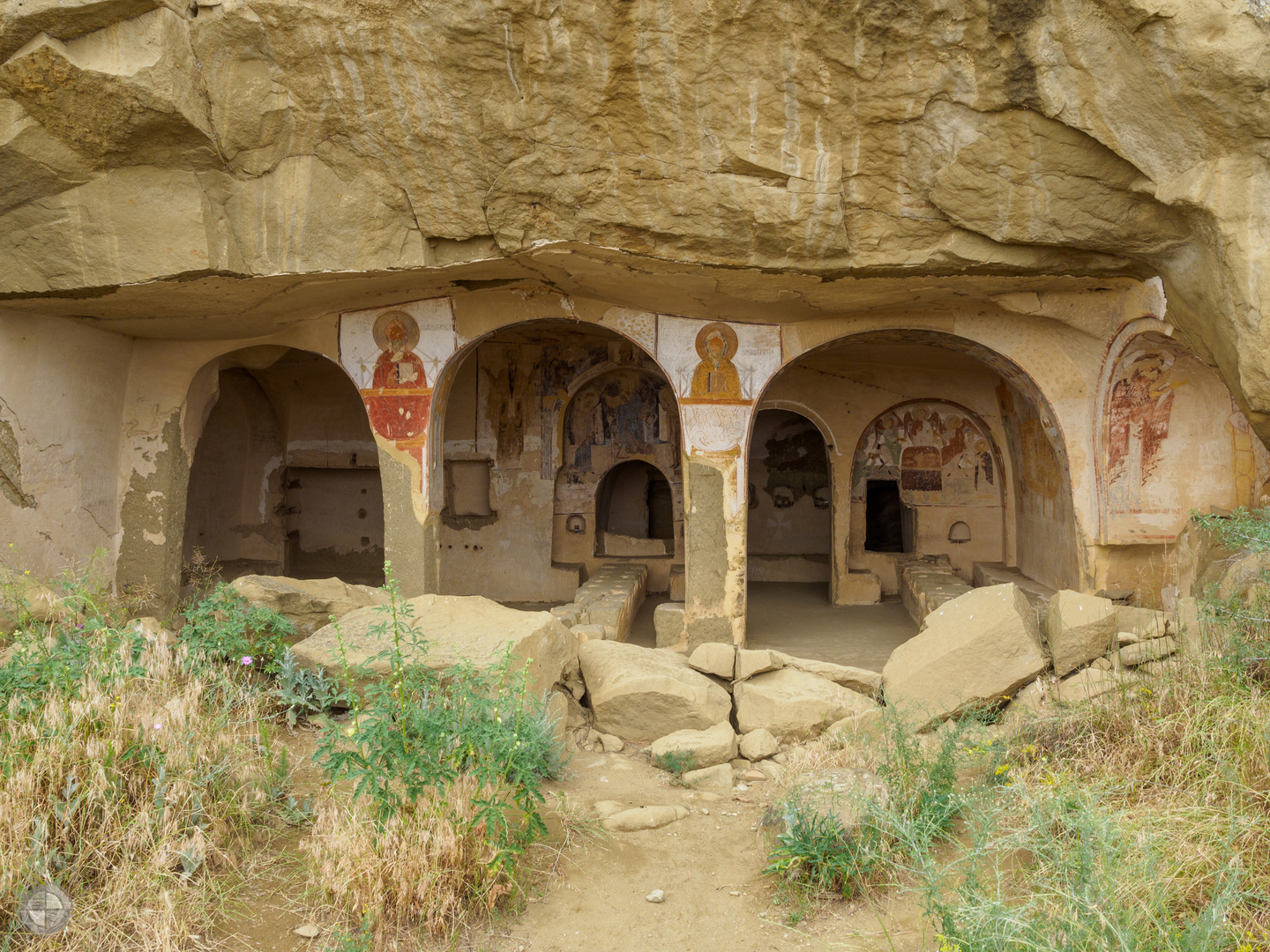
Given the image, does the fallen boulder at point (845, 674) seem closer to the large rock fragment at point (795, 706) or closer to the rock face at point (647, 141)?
the large rock fragment at point (795, 706)

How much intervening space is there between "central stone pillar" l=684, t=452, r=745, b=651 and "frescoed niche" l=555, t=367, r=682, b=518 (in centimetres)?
361

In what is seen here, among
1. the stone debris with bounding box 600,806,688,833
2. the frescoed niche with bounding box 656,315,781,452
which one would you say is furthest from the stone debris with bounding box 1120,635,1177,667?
the frescoed niche with bounding box 656,315,781,452

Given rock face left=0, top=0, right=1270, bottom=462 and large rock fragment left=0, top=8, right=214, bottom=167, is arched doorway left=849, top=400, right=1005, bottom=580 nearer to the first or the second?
rock face left=0, top=0, right=1270, bottom=462

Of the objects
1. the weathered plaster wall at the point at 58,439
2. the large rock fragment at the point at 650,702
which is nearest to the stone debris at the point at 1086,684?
the large rock fragment at the point at 650,702

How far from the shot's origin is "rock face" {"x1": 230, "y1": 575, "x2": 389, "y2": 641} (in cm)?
514

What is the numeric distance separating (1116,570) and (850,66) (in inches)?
193

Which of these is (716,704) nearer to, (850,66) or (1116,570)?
(850,66)

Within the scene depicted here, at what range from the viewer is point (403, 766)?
3047 mm

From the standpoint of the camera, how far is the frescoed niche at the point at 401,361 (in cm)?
812

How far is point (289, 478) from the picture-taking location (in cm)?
1238

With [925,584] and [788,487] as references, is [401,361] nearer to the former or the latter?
[925,584]

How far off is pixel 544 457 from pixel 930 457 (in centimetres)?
507

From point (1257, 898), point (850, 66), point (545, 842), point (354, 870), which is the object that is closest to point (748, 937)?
point (545, 842)

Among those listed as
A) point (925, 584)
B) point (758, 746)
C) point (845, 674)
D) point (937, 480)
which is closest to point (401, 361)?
point (845, 674)
